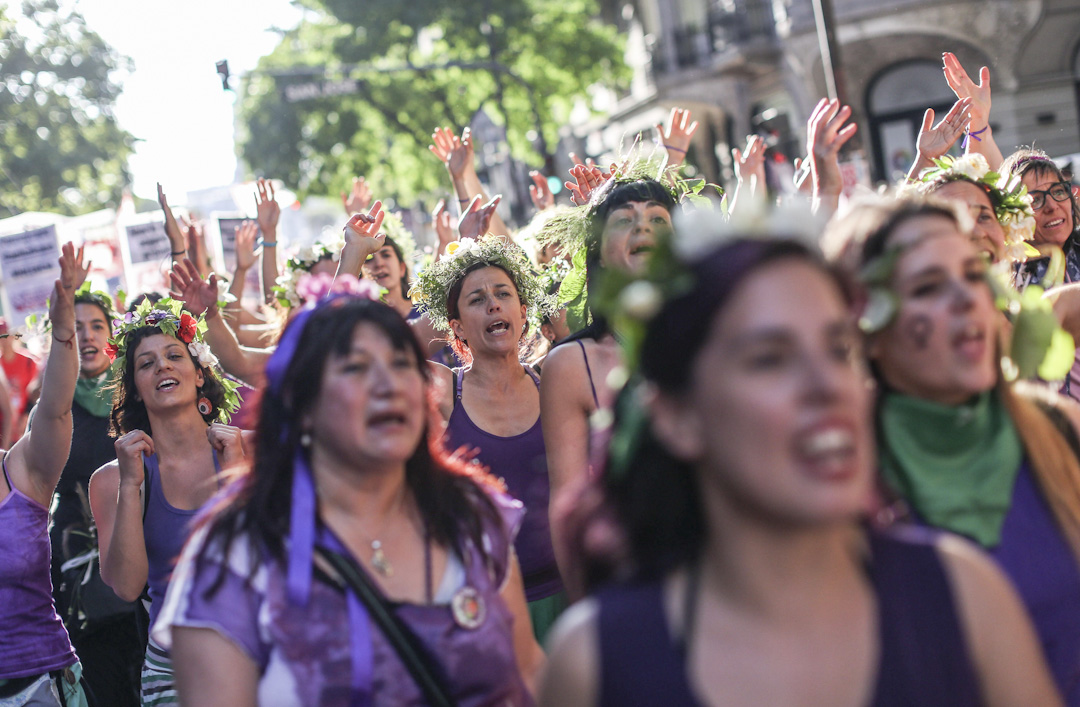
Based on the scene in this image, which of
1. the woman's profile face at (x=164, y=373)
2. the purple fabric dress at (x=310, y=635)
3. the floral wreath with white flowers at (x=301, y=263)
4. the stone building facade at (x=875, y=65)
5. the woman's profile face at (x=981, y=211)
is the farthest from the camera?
the stone building facade at (x=875, y=65)

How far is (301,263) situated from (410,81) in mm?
24344

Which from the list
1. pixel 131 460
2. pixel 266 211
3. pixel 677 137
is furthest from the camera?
pixel 266 211

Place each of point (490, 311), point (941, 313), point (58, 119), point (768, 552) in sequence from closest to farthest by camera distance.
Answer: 1. point (768, 552)
2. point (941, 313)
3. point (490, 311)
4. point (58, 119)

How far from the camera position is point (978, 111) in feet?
18.6

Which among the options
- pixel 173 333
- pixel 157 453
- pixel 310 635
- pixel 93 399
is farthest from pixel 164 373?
pixel 310 635

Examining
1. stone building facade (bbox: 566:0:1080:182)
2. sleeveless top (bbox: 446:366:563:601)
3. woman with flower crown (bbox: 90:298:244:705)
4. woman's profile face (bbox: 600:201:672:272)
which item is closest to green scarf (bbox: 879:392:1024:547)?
woman's profile face (bbox: 600:201:672:272)

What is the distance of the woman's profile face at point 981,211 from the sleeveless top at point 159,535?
296 centimetres

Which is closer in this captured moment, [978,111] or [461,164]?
[978,111]

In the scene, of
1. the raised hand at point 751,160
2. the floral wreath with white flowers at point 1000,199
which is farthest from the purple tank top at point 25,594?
the floral wreath with white flowers at point 1000,199

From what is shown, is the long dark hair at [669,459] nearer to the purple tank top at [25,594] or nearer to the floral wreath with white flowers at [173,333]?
the purple tank top at [25,594]

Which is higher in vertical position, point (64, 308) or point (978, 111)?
point (978, 111)

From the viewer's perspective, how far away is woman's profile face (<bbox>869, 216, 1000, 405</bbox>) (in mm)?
2320

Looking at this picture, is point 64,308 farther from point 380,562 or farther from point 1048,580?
point 1048,580

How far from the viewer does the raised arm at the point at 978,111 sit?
5.64 metres
